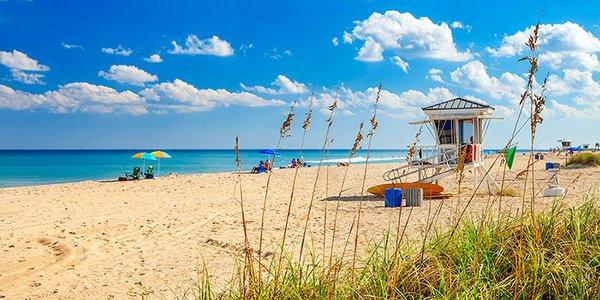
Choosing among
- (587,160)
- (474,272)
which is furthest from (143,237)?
(587,160)

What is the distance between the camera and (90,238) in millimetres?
9438

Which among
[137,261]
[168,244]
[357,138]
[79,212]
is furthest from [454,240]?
[79,212]

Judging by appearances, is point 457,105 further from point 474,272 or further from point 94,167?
point 94,167

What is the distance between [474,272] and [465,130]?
1436 cm

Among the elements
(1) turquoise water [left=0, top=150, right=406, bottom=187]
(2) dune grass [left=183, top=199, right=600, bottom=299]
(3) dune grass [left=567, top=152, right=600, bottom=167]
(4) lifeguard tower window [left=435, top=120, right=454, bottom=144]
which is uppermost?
(4) lifeguard tower window [left=435, top=120, right=454, bottom=144]

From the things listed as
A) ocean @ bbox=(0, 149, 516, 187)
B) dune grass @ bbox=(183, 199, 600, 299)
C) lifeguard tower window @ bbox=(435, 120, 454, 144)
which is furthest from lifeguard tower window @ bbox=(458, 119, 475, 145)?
dune grass @ bbox=(183, 199, 600, 299)

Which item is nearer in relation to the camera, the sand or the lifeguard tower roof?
the sand

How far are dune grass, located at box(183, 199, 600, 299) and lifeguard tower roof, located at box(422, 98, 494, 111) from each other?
13.1m

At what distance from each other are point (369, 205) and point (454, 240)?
9654 millimetres

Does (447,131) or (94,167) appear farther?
(94,167)

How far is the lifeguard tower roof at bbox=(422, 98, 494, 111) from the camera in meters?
16.7

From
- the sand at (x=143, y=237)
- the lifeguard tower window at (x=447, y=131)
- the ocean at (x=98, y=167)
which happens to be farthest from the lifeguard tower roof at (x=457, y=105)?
the sand at (x=143, y=237)

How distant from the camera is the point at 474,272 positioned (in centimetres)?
324

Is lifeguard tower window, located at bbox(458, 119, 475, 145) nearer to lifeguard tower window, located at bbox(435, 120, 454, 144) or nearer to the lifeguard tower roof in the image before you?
lifeguard tower window, located at bbox(435, 120, 454, 144)
